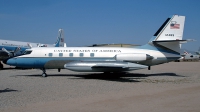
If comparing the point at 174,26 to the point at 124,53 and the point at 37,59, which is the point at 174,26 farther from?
the point at 37,59

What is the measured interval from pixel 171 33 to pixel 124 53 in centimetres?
449

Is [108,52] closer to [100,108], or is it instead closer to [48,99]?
[48,99]

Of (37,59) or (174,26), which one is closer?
(37,59)

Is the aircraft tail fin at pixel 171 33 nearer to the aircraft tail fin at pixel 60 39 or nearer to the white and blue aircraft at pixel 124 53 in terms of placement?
the white and blue aircraft at pixel 124 53

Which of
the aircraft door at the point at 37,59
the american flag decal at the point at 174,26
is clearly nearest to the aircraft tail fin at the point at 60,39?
the aircraft door at the point at 37,59

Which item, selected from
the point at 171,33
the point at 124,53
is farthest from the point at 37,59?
the point at 171,33

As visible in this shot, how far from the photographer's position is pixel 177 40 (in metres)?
18.0

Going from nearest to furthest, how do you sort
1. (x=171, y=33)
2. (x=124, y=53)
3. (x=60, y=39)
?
(x=124, y=53)
(x=171, y=33)
(x=60, y=39)

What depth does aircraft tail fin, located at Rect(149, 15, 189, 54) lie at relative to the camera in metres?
19.1

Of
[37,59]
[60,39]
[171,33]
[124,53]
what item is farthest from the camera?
[60,39]

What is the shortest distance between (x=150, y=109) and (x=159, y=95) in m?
2.82

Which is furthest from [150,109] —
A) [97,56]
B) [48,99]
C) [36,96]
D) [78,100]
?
[97,56]

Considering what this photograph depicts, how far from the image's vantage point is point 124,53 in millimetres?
18469

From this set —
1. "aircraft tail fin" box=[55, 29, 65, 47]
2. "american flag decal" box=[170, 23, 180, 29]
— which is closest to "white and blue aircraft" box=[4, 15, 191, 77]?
"american flag decal" box=[170, 23, 180, 29]
